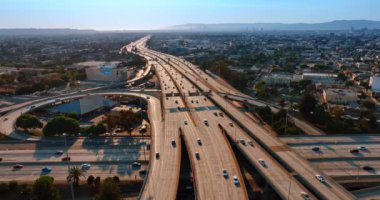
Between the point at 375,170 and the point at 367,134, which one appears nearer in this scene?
the point at 375,170

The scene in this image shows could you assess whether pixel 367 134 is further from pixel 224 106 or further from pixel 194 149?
pixel 194 149

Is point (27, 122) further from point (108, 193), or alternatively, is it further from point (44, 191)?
point (108, 193)

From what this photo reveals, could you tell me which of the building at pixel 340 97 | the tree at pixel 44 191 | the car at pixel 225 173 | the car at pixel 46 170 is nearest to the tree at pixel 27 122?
the car at pixel 46 170

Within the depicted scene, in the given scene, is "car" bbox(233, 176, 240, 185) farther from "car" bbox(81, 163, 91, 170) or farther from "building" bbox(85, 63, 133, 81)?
"building" bbox(85, 63, 133, 81)

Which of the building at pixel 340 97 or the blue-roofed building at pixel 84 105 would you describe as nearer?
the blue-roofed building at pixel 84 105

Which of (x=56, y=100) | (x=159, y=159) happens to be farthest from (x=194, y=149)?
(x=56, y=100)

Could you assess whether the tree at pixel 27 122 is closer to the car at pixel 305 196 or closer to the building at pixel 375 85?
the car at pixel 305 196
